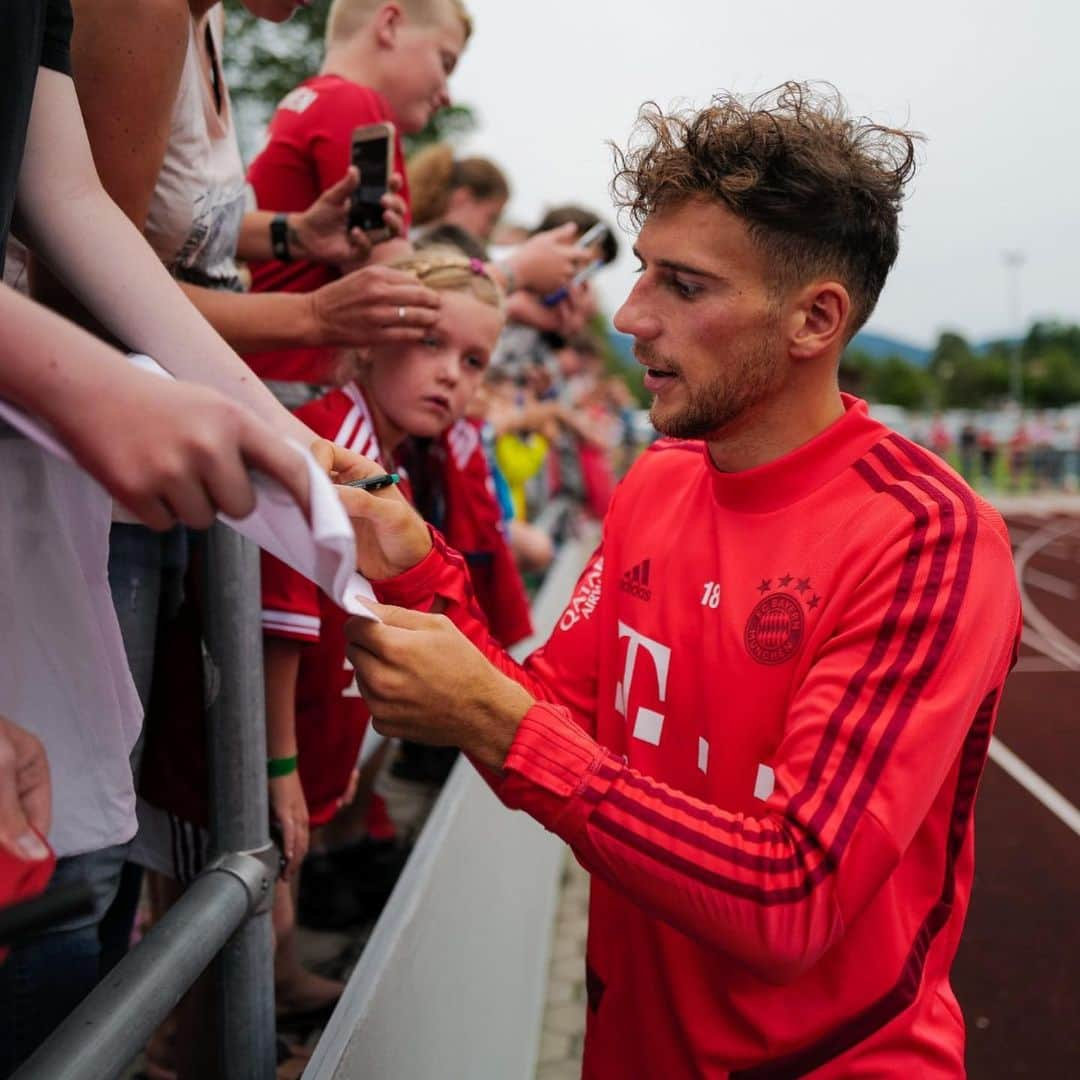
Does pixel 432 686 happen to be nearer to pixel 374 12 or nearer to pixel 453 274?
pixel 453 274

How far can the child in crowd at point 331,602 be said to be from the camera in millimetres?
2025

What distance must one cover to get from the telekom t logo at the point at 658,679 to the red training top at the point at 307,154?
1386mm

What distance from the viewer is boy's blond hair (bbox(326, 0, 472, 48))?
299cm

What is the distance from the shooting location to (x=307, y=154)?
2732 mm

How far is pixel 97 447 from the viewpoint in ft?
2.47

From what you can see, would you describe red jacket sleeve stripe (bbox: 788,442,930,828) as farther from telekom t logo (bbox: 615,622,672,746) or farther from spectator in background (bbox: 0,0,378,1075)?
spectator in background (bbox: 0,0,378,1075)

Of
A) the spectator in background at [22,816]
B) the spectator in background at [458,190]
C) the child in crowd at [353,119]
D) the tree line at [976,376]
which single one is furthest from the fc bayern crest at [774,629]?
the tree line at [976,376]

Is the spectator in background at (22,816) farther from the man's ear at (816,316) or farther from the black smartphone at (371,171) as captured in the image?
the black smartphone at (371,171)

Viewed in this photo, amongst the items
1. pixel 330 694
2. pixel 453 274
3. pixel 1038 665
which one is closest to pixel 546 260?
pixel 453 274

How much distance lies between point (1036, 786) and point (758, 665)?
194 inches

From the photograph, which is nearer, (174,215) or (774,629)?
(774,629)

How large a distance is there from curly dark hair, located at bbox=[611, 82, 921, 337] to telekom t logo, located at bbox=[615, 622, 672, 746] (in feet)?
1.93

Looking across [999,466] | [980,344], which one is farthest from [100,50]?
[980,344]

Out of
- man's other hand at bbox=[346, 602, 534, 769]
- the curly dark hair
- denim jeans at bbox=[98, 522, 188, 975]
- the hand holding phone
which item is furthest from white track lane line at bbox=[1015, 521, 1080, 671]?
man's other hand at bbox=[346, 602, 534, 769]
